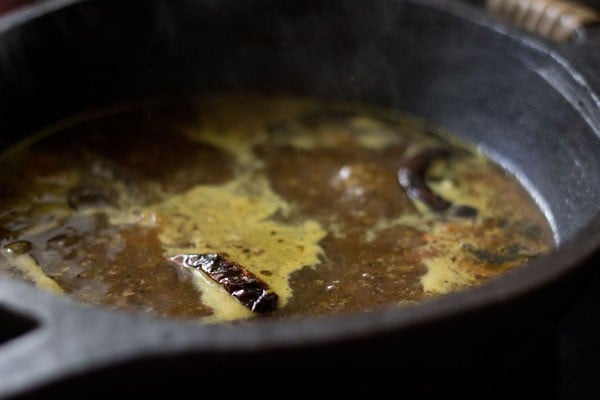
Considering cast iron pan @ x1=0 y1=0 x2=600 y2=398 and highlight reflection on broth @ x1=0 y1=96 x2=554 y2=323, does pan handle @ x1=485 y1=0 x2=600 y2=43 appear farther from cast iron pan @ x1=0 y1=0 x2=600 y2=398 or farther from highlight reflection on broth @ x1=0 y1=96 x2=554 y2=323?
highlight reflection on broth @ x1=0 y1=96 x2=554 y2=323

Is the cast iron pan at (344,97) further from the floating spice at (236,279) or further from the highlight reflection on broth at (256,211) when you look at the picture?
the floating spice at (236,279)

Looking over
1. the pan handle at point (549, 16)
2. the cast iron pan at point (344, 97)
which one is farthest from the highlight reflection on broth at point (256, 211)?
the pan handle at point (549, 16)

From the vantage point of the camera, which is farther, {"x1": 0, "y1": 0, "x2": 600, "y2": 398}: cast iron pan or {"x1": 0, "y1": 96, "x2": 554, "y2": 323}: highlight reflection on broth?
{"x1": 0, "y1": 96, "x2": 554, "y2": 323}: highlight reflection on broth

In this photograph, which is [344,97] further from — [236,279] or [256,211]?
[236,279]

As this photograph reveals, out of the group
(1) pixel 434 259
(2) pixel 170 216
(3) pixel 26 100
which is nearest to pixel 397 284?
(1) pixel 434 259

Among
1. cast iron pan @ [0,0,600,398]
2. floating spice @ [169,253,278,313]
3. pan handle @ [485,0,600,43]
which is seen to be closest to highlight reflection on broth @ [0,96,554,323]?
floating spice @ [169,253,278,313]

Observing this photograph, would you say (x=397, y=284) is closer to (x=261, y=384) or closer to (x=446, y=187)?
(x=446, y=187)
